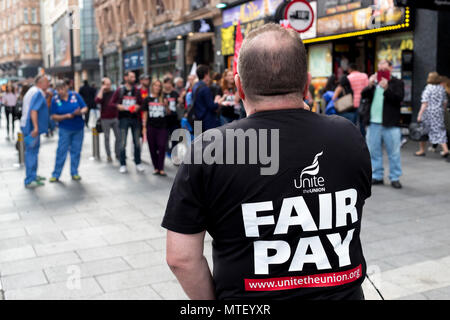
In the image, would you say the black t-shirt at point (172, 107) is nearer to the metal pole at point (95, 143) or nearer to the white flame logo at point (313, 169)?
the metal pole at point (95, 143)

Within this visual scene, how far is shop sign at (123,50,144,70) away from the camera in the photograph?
31.9m

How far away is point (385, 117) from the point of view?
815 centimetres

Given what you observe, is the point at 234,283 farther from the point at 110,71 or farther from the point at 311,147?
the point at 110,71

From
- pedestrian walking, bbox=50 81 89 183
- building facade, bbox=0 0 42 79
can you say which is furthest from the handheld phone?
building facade, bbox=0 0 42 79

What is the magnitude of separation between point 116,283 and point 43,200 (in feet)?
12.8

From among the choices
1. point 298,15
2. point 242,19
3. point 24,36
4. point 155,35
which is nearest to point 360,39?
A: point 242,19

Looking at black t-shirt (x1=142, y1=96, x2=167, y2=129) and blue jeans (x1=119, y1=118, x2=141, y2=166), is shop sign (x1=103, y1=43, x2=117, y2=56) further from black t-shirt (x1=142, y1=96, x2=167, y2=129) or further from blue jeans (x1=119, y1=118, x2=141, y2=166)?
black t-shirt (x1=142, y1=96, x2=167, y2=129)

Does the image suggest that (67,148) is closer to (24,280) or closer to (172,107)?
(172,107)

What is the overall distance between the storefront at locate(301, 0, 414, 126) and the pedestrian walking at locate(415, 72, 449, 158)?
8.10 ft

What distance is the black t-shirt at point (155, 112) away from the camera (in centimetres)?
985

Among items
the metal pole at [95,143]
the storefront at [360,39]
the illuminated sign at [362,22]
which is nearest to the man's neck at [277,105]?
the metal pole at [95,143]

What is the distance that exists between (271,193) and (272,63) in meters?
0.41

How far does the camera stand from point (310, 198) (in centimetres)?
170

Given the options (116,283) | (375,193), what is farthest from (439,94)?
(116,283)
